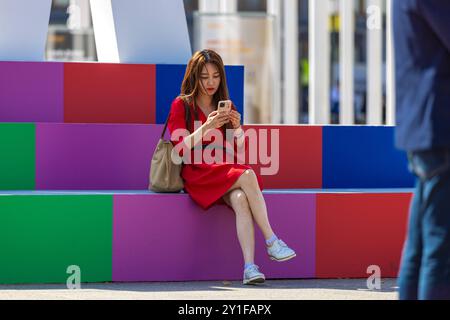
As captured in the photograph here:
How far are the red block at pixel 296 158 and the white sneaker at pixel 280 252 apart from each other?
3.31 ft

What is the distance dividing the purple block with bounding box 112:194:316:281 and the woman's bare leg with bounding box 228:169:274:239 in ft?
0.82

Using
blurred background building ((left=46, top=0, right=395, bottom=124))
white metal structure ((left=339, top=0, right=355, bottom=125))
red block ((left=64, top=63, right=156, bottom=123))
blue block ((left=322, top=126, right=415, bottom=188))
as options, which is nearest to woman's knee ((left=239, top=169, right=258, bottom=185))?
blue block ((left=322, top=126, right=415, bottom=188))

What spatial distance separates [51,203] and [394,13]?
2.77 m

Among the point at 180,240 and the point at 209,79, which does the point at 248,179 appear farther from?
the point at 209,79

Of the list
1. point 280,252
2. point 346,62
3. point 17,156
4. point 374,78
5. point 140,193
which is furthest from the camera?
point 374,78

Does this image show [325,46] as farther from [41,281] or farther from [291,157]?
[41,281]

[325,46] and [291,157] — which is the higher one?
[325,46]

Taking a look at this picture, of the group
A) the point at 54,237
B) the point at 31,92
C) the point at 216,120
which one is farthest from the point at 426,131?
the point at 31,92

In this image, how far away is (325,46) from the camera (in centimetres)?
1348

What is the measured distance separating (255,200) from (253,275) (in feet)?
1.29

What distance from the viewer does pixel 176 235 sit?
6.10 m

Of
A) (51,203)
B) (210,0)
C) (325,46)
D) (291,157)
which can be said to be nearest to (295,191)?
(291,157)

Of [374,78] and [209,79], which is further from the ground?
[374,78]

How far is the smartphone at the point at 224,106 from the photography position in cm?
601
